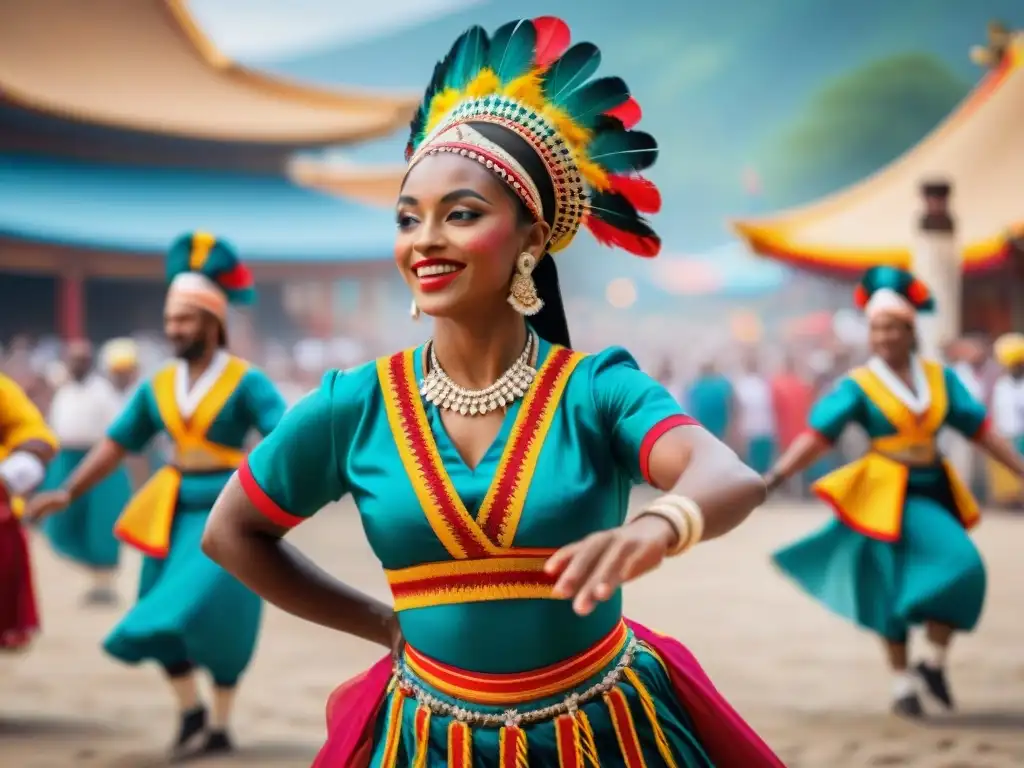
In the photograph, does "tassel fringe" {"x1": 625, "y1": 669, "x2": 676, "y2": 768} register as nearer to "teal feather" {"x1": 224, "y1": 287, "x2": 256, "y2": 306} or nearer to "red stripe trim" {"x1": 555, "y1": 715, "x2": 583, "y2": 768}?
"red stripe trim" {"x1": 555, "y1": 715, "x2": 583, "y2": 768}

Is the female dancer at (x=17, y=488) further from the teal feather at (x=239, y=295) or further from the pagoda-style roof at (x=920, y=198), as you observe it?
the pagoda-style roof at (x=920, y=198)

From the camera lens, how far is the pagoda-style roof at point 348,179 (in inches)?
875

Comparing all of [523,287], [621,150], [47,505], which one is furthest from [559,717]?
[47,505]

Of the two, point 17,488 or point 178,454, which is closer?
point 17,488

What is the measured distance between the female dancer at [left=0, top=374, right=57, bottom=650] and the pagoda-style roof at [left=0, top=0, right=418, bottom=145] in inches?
603

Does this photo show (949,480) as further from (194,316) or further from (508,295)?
(508,295)

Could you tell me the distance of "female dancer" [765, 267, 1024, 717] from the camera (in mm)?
4848

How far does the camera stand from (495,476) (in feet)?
6.36

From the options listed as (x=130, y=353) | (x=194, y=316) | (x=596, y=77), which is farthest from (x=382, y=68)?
(x=596, y=77)

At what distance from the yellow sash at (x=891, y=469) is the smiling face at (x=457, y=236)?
10.7 ft

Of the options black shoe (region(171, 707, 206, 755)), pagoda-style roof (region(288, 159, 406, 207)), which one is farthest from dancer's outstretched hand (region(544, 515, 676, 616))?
pagoda-style roof (region(288, 159, 406, 207))

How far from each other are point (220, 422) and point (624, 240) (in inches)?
106

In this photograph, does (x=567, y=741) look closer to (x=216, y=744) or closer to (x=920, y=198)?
(x=216, y=744)

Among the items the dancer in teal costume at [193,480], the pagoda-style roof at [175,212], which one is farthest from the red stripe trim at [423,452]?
the pagoda-style roof at [175,212]
